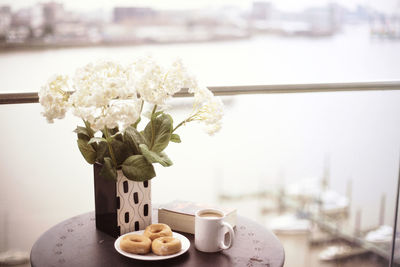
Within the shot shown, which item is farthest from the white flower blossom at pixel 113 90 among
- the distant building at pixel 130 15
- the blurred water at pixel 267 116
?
the distant building at pixel 130 15

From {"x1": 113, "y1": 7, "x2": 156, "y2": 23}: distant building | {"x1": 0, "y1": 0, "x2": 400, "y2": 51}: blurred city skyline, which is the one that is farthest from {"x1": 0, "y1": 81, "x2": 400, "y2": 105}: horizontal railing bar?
{"x1": 113, "y1": 7, "x2": 156, "y2": 23}: distant building

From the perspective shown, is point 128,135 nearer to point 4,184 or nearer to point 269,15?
point 4,184

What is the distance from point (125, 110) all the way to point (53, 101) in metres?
0.20

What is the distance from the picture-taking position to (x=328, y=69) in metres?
11.5

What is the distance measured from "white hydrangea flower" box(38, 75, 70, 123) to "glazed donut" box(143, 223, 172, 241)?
0.36 metres

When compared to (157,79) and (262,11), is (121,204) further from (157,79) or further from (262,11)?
(262,11)

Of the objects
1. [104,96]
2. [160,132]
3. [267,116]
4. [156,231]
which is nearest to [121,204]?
[156,231]

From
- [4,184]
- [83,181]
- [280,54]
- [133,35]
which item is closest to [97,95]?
[4,184]

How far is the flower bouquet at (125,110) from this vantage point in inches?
37.0

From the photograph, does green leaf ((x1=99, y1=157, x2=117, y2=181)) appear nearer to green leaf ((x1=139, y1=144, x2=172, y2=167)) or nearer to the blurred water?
green leaf ((x1=139, y1=144, x2=172, y2=167))

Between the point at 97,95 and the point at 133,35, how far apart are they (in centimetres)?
747

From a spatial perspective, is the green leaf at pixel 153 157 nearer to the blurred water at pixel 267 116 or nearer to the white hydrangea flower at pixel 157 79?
the white hydrangea flower at pixel 157 79

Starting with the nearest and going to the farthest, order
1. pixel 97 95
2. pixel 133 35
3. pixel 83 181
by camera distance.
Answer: pixel 97 95 → pixel 83 181 → pixel 133 35

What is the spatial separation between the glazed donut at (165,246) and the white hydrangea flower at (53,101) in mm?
387
